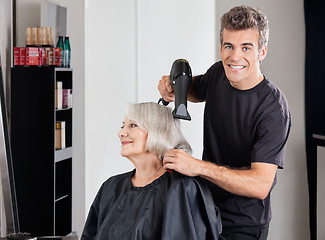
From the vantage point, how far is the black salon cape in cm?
186

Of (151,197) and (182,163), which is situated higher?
(182,163)

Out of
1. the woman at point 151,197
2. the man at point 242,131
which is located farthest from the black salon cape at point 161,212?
the man at point 242,131

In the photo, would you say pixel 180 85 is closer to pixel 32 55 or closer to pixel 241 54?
pixel 241 54

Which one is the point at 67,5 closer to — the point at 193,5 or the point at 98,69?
the point at 98,69

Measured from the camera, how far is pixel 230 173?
1.81 metres

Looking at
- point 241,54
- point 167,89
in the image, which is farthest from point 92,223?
point 241,54

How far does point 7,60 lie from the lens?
12.0 ft

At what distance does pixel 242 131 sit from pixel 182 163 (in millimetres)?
346

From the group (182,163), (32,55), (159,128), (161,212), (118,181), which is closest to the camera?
(182,163)

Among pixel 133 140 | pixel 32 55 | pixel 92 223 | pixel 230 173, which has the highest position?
pixel 32 55

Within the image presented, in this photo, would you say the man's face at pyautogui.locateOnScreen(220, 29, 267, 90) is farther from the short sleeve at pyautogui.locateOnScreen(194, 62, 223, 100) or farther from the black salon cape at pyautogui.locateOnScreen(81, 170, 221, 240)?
the black salon cape at pyautogui.locateOnScreen(81, 170, 221, 240)

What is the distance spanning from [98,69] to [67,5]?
64 cm

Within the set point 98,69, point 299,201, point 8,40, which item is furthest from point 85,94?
point 299,201

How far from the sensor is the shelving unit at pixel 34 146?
365cm
